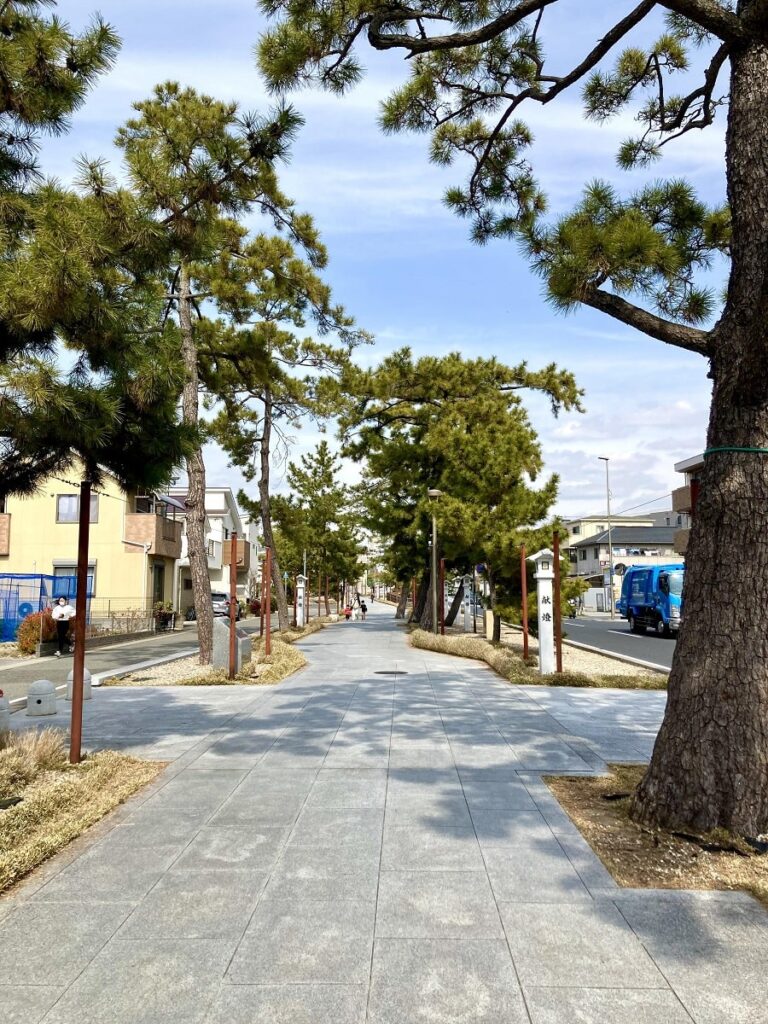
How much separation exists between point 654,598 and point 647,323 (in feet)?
78.0

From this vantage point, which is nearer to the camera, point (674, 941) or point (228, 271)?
point (674, 941)

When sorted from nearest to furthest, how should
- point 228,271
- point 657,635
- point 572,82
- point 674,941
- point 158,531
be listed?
point 674,941 < point 572,82 < point 228,271 < point 657,635 < point 158,531

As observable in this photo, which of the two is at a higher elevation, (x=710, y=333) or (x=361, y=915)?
(x=710, y=333)

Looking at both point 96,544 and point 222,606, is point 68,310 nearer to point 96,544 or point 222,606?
point 96,544

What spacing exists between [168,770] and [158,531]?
29595mm

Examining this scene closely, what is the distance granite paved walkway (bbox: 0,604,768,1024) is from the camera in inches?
115

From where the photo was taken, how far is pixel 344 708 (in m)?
9.95

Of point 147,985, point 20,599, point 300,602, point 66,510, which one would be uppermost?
point 66,510

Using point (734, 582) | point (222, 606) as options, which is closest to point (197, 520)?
point (734, 582)

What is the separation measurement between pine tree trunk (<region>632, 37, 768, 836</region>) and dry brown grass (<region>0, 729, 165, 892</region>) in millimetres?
3653

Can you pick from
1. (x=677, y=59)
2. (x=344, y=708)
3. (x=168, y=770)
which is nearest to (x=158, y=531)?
(x=344, y=708)

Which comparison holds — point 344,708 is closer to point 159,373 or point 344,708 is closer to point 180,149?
point 159,373

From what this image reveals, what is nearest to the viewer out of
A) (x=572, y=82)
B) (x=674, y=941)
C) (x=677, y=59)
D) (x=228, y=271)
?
(x=674, y=941)

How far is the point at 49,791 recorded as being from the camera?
5320mm
